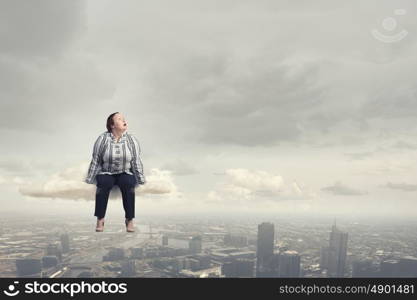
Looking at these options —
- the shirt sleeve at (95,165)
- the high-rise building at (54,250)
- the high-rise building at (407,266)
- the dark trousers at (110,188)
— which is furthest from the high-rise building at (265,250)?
the shirt sleeve at (95,165)

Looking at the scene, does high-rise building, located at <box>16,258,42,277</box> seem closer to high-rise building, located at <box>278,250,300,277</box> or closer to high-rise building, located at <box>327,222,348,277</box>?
high-rise building, located at <box>278,250,300,277</box>

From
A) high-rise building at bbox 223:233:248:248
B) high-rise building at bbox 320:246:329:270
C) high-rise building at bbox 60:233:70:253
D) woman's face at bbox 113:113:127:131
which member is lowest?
high-rise building at bbox 320:246:329:270

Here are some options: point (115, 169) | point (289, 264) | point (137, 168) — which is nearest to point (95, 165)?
point (115, 169)

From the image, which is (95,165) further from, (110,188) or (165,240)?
(165,240)

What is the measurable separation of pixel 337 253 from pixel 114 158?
4790 centimetres

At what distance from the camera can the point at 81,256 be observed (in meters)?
27.8

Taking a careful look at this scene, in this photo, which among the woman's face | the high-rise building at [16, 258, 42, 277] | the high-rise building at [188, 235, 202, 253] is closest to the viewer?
the woman's face

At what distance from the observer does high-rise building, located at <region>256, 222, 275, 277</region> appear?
131 ft

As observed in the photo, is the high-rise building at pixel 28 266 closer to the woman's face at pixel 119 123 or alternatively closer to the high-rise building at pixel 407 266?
the woman's face at pixel 119 123

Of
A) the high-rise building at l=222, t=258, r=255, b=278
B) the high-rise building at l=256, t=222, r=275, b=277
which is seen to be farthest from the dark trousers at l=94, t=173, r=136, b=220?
the high-rise building at l=256, t=222, r=275, b=277

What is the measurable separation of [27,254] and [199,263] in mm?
16174

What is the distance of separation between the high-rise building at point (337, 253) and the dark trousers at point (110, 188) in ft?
140

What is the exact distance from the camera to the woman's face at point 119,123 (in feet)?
24.1

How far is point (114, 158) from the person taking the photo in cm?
715
